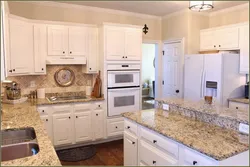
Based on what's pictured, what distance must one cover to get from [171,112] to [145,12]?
9.10 feet

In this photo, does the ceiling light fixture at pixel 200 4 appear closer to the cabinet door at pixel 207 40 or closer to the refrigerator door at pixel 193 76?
the refrigerator door at pixel 193 76

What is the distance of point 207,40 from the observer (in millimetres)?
4539

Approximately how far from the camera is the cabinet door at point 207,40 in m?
4.42

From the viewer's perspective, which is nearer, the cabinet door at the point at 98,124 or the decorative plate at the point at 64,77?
the cabinet door at the point at 98,124

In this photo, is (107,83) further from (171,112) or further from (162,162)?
(162,162)

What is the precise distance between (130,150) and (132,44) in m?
2.26

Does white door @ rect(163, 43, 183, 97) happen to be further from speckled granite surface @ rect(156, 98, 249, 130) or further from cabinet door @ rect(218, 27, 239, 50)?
speckled granite surface @ rect(156, 98, 249, 130)

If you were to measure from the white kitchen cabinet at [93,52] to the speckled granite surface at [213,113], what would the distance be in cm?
186

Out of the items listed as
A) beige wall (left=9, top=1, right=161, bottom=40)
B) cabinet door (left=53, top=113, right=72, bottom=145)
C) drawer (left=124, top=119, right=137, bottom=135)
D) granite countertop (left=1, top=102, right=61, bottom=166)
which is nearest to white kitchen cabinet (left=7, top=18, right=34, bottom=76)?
beige wall (left=9, top=1, right=161, bottom=40)

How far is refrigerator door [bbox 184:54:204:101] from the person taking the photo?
409 centimetres

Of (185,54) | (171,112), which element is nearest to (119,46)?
(185,54)

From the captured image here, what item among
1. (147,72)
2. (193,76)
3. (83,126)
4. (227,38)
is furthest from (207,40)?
(147,72)

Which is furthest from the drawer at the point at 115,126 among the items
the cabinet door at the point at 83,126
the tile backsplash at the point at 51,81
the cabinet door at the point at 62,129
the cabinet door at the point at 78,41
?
the cabinet door at the point at 78,41

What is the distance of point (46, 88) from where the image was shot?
13.3 feet
